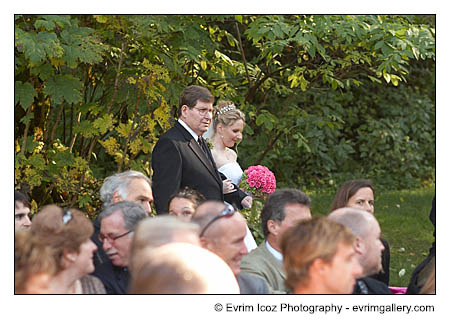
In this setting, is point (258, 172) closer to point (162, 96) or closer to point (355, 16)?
point (162, 96)

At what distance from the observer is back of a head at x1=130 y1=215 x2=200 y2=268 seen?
92.4 inches

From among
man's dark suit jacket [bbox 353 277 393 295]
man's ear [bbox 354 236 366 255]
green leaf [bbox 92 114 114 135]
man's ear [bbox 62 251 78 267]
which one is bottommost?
man's dark suit jacket [bbox 353 277 393 295]

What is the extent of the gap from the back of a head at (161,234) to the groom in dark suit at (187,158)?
86.2 inches

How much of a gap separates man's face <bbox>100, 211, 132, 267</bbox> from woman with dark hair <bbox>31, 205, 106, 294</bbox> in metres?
0.33

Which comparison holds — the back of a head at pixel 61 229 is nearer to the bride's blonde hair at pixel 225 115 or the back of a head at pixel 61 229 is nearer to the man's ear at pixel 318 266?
the man's ear at pixel 318 266

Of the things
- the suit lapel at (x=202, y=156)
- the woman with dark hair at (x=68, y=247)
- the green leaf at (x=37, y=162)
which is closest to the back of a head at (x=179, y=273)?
the woman with dark hair at (x=68, y=247)

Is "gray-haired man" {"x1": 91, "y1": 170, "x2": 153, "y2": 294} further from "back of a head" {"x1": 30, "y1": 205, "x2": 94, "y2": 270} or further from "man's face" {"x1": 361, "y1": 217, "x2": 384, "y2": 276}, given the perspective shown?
"man's face" {"x1": 361, "y1": 217, "x2": 384, "y2": 276}

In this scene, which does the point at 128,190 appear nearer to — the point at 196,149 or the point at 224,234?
the point at 196,149

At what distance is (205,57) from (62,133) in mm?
1585

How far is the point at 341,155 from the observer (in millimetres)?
12227

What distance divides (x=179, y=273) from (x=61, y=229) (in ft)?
4.80

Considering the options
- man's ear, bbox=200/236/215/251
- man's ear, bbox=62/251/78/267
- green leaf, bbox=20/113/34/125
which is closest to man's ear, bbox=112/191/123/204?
man's ear, bbox=200/236/215/251

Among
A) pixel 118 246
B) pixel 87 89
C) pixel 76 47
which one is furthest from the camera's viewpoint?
pixel 87 89
